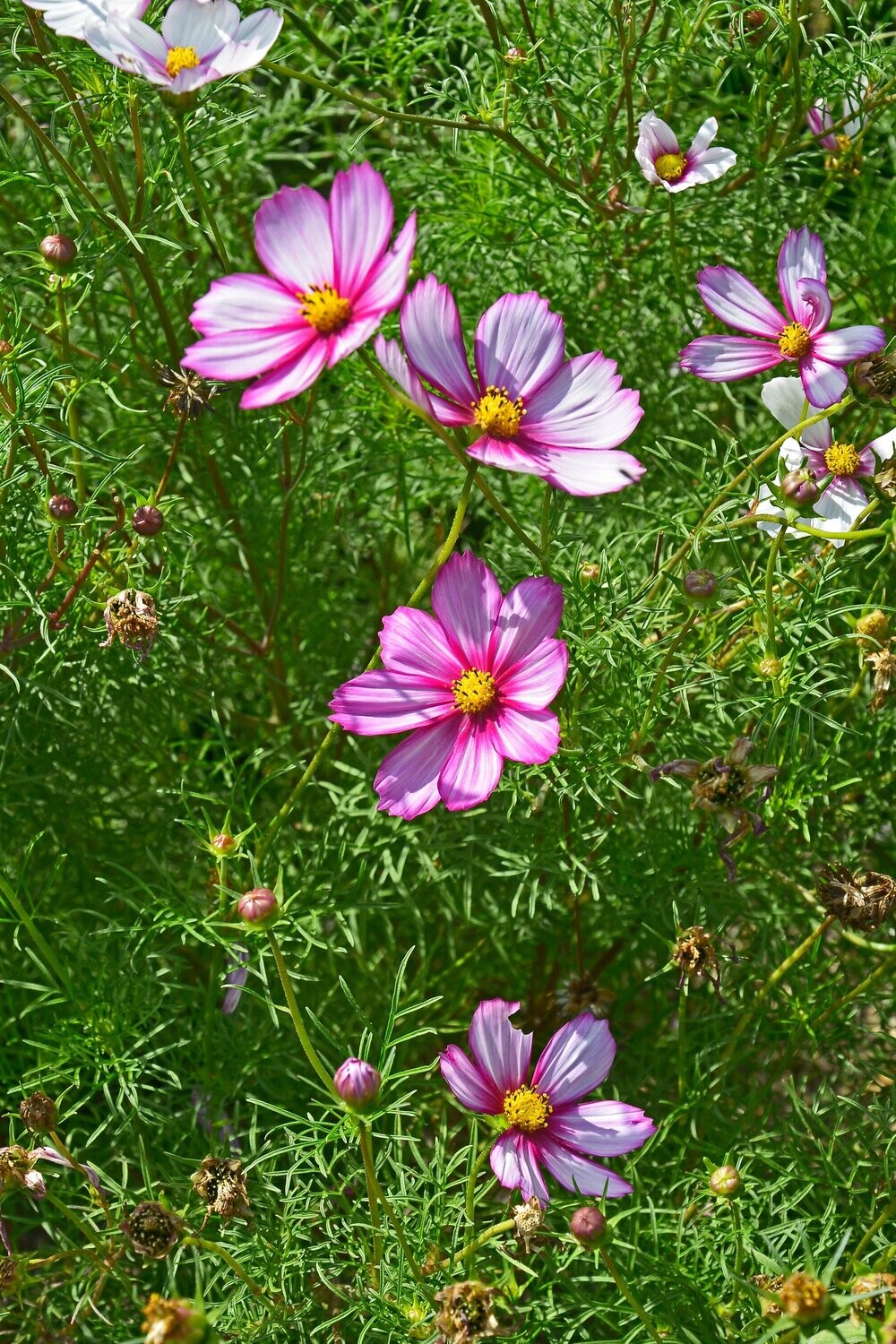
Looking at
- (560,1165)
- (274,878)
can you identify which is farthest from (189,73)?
(560,1165)

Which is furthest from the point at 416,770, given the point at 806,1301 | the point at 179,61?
the point at 179,61

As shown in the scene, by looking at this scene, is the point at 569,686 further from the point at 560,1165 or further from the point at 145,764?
the point at 145,764

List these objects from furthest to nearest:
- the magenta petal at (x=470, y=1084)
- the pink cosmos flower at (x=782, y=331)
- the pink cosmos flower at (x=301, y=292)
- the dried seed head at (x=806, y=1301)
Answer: the pink cosmos flower at (x=782, y=331)
the magenta petal at (x=470, y=1084)
the pink cosmos flower at (x=301, y=292)
the dried seed head at (x=806, y=1301)

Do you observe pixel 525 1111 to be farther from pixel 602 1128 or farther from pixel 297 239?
pixel 297 239

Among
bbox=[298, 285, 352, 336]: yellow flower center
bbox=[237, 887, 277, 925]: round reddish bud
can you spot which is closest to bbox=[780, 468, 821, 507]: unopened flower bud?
bbox=[298, 285, 352, 336]: yellow flower center

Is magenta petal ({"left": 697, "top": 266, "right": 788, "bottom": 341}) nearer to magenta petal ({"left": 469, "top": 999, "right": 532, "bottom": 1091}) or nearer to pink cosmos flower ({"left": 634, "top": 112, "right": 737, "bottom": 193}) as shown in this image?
pink cosmos flower ({"left": 634, "top": 112, "right": 737, "bottom": 193})

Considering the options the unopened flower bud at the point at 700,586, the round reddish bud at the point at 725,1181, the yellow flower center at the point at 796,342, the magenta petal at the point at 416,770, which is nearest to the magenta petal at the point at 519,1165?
the round reddish bud at the point at 725,1181

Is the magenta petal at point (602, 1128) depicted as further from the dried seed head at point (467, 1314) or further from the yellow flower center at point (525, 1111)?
the dried seed head at point (467, 1314)
